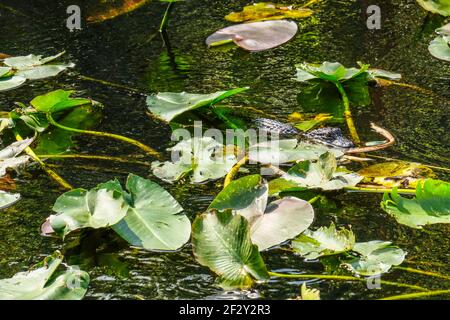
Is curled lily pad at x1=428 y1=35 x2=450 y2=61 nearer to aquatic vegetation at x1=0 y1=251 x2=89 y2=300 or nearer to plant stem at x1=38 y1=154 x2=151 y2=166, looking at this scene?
plant stem at x1=38 y1=154 x2=151 y2=166

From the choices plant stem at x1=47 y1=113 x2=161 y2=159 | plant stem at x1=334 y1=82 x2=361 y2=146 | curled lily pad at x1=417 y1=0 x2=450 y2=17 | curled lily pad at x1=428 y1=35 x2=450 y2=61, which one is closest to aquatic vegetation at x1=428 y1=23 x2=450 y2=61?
curled lily pad at x1=428 y1=35 x2=450 y2=61

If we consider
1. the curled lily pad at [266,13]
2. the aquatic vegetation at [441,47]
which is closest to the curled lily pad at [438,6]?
the aquatic vegetation at [441,47]

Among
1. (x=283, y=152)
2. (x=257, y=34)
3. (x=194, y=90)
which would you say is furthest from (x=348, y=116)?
(x=257, y=34)

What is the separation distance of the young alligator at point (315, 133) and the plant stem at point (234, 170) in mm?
192

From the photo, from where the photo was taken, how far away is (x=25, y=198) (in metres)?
1.71

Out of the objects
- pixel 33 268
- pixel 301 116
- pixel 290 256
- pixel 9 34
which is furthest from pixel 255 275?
pixel 9 34

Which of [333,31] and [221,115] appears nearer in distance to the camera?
[221,115]

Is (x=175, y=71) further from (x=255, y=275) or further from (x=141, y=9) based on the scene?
(x=255, y=275)

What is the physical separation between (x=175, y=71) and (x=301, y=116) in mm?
482

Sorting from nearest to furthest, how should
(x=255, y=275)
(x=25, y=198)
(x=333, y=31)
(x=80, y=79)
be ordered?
(x=255, y=275) → (x=25, y=198) → (x=80, y=79) → (x=333, y=31)

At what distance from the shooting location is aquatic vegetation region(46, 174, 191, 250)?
4.87 feet

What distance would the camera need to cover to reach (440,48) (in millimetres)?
2357

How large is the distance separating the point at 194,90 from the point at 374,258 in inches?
36.3

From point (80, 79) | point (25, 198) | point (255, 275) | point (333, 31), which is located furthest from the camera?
point (333, 31)
